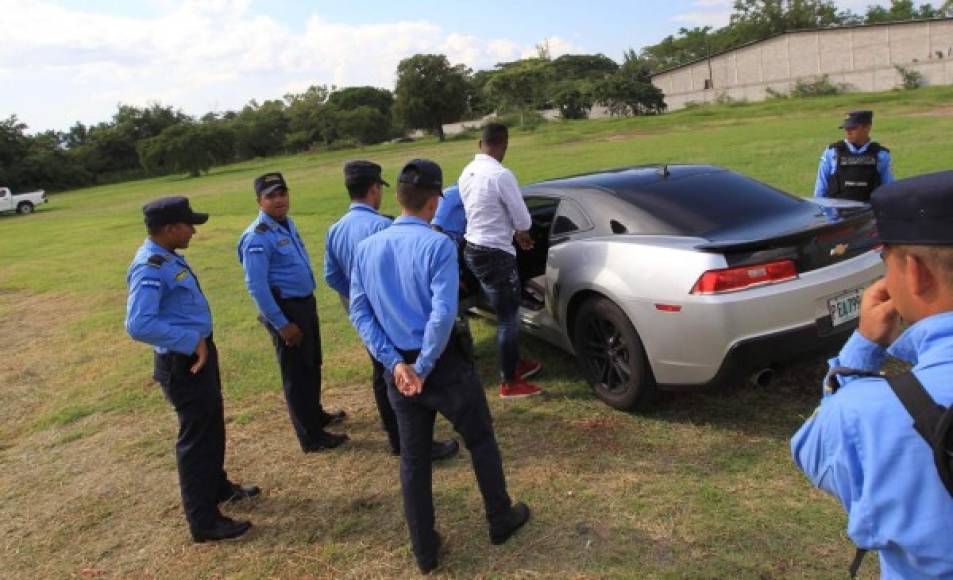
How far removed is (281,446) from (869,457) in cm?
404

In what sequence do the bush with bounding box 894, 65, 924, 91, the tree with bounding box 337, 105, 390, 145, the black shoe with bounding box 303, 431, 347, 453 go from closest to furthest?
1. the black shoe with bounding box 303, 431, 347, 453
2. the bush with bounding box 894, 65, 924, 91
3. the tree with bounding box 337, 105, 390, 145

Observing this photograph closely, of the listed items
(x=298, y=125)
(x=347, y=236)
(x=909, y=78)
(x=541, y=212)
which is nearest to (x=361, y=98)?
(x=298, y=125)

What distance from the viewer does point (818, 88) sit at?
53.0 metres

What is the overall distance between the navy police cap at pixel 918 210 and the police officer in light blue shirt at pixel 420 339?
1.79 m

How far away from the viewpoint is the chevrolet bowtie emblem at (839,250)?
369 centimetres

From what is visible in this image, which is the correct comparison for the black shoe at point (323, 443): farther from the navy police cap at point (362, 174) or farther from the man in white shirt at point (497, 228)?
the navy police cap at point (362, 174)

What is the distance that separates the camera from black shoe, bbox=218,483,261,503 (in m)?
3.91

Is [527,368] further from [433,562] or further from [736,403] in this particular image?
[433,562]

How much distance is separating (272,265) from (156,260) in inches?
34.4

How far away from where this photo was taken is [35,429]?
5.54 metres

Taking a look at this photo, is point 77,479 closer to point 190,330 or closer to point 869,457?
point 190,330

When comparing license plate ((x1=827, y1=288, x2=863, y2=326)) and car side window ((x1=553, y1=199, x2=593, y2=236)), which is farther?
car side window ((x1=553, y1=199, x2=593, y2=236))

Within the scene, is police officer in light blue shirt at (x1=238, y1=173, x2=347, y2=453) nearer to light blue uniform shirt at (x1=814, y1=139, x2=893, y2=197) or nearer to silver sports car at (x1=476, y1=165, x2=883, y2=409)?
silver sports car at (x1=476, y1=165, x2=883, y2=409)

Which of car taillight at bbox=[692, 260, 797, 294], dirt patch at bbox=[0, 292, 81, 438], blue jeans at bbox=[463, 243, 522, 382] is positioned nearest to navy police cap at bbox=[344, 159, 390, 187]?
blue jeans at bbox=[463, 243, 522, 382]
